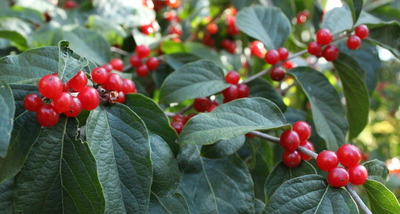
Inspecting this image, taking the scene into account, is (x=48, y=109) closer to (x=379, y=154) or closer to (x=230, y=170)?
(x=230, y=170)

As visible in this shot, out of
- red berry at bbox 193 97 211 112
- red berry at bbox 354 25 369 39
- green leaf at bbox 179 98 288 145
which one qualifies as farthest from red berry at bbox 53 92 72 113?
red berry at bbox 354 25 369 39

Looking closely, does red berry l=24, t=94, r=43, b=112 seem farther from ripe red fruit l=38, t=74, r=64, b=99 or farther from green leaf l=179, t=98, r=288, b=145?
green leaf l=179, t=98, r=288, b=145

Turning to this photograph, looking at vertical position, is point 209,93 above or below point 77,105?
below

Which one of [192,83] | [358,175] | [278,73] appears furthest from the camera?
[278,73]

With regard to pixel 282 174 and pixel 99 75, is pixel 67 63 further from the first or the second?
pixel 282 174

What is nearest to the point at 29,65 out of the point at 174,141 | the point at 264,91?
the point at 174,141

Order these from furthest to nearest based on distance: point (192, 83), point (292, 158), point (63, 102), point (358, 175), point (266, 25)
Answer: point (266, 25), point (192, 83), point (292, 158), point (358, 175), point (63, 102)

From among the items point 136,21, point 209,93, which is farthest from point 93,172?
point 136,21
